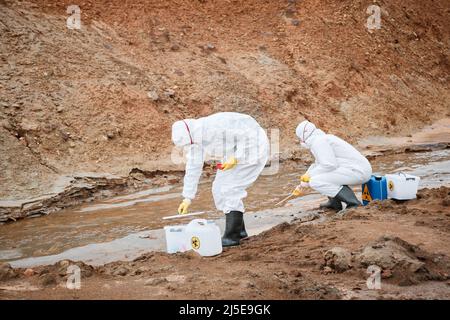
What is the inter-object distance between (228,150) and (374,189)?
8.31 ft

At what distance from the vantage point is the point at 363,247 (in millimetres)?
5555

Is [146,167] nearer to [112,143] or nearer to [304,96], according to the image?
[112,143]

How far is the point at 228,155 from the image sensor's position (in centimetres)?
657

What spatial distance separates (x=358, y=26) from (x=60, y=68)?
9.47 m

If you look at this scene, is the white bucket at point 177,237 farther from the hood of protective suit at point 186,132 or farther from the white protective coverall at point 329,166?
the white protective coverall at point 329,166

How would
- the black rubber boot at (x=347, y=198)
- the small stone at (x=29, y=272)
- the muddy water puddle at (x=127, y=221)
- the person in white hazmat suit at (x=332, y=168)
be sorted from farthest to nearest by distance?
the black rubber boot at (x=347, y=198), the person in white hazmat suit at (x=332, y=168), the muddy water puddle at (x=127, y=221), the small stone at (x=29, y=272)

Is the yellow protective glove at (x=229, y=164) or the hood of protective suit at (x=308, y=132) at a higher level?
the hood of protective suit at (x=308, y=132)

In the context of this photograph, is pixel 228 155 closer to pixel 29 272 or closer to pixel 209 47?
pixel 29 272

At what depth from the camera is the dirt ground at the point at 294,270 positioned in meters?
4.65

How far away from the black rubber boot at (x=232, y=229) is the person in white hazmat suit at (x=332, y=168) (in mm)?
1365

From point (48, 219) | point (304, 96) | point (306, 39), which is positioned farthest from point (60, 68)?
point (306, 39)

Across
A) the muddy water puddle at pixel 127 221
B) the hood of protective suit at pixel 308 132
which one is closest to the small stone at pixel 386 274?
the muddy water puddle at pixel 127 221

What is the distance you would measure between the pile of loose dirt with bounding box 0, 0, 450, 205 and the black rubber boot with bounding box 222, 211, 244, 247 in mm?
4589

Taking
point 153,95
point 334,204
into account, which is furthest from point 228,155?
point 153,95
